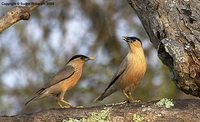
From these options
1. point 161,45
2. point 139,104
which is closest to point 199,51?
point 161,45

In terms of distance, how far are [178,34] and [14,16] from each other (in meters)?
1.18

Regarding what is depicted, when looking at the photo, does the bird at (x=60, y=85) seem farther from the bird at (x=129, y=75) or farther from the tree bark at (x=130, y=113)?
the tree bark at (x=130, y=113)

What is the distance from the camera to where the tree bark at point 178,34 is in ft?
12.5

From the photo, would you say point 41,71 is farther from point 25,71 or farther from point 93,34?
point 93,34

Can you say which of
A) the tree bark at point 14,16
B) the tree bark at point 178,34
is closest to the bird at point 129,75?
the tree bark at point 178,34

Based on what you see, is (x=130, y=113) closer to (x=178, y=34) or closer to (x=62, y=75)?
(x=178, y=34)

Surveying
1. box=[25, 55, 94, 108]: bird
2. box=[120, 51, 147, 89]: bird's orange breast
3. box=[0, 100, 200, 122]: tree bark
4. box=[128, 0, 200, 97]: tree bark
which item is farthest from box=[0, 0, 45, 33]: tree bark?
box=[25, 55, 94, 108]: bird

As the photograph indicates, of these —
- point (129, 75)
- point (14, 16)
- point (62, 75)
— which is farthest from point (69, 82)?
point (14, 16)

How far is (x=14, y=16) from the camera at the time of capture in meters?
3.61

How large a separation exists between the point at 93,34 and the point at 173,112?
5.78 metres

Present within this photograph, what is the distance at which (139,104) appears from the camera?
12.7 ft

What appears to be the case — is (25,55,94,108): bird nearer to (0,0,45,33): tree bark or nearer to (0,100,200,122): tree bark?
(0,100,200,122): tree bark

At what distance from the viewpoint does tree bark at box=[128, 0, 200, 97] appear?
382 cm

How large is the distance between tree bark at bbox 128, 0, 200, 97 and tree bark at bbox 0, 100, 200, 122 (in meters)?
0.19
